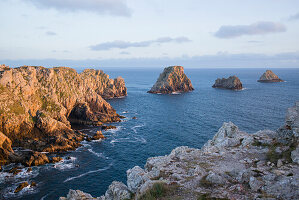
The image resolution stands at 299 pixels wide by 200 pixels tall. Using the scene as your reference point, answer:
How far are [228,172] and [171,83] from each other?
164m

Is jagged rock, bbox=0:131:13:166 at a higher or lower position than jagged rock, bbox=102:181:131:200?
lower

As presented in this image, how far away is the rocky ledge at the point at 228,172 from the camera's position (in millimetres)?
18703

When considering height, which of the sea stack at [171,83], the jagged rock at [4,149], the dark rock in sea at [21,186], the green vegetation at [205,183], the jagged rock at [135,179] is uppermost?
the sea stack at [171,83]

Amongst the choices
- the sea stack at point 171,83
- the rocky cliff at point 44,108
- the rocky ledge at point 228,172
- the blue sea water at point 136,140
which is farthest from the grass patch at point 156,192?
the sea stack at point 171,83

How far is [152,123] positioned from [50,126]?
39.9 metres

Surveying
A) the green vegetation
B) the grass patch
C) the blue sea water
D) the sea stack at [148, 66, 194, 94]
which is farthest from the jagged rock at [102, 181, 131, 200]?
the sea stack at [148, 66, 194, 94]

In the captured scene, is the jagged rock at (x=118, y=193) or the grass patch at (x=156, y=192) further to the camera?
the jagged rock at (x=118, y=193)

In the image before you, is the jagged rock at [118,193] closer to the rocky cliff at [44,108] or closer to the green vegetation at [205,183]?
the green vegetation at [205,183]

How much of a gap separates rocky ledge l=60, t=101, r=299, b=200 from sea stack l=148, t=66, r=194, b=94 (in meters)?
146

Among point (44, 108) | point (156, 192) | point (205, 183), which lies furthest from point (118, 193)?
point (44, 108)

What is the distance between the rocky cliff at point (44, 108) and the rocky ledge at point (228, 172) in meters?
44.9

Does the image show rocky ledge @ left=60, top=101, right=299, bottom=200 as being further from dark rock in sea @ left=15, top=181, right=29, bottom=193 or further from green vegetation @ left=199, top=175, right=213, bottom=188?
dark rock in sea @ left=15, top=181, right=29, bottom=193

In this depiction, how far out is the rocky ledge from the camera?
18.7 m

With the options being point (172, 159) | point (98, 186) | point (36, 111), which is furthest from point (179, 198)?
point (36, 111)
